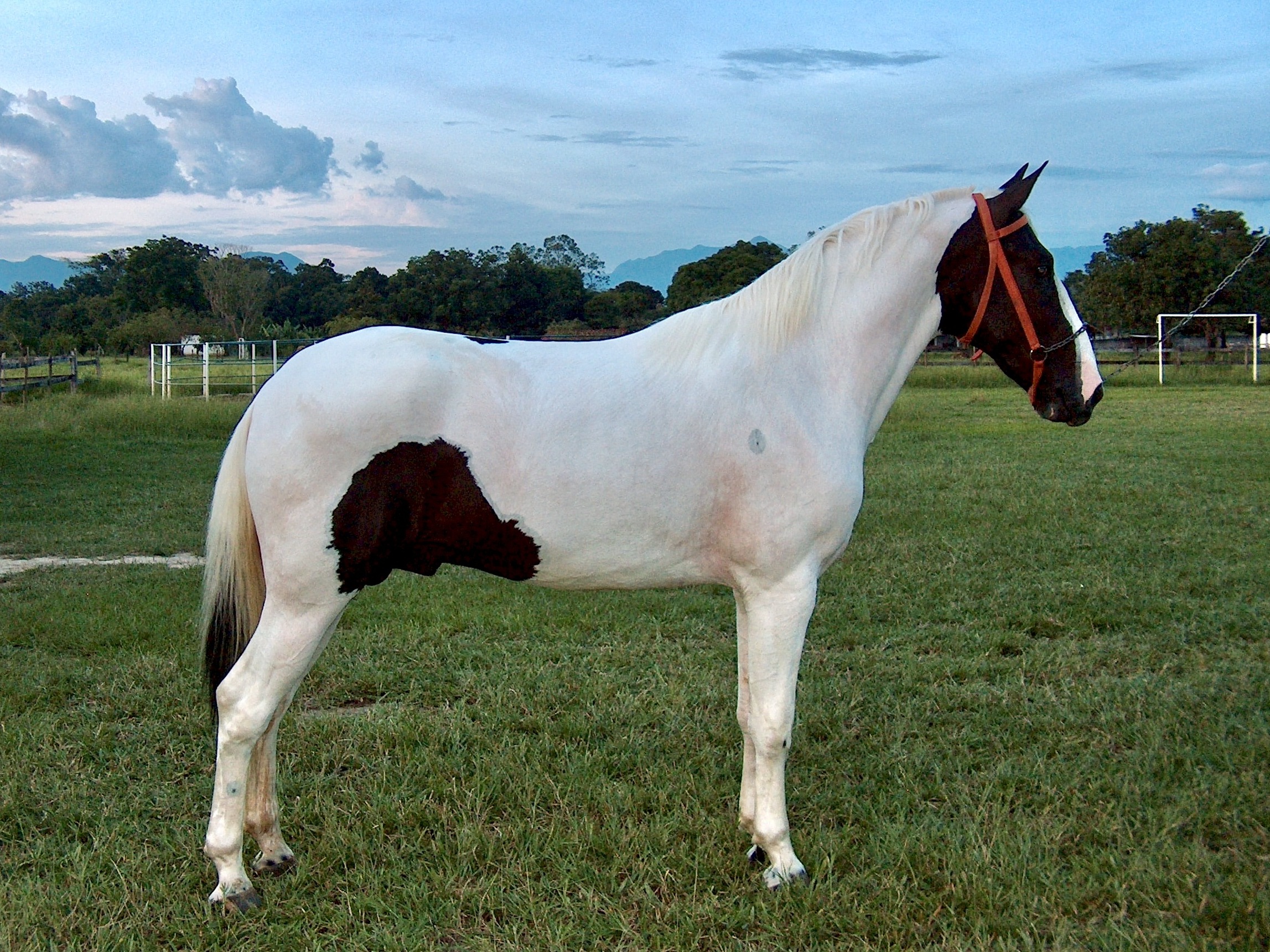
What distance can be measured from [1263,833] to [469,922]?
7.87 ft

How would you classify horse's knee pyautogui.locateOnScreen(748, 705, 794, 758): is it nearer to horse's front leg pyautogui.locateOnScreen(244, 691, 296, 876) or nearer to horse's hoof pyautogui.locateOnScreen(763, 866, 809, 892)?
horse's hoof pyautogui.locateOnScreen(763, 866, 809, 892)

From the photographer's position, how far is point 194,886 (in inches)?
110

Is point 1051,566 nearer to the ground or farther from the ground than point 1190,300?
nearer to the ground

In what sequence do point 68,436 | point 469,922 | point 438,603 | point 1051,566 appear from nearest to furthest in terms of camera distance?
point 469,922 → point 438,603 → point 1051,566 → point 68,436

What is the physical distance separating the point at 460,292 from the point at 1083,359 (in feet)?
47.2

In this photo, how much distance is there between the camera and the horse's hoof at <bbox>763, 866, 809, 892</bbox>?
2.75 metres

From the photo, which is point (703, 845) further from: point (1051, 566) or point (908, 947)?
point (1051, 566)

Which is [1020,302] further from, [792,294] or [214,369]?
[214,369]

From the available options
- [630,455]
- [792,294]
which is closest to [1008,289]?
[792,294]

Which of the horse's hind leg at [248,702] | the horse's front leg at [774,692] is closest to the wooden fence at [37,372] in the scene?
the horse's hind leg at [248,702]

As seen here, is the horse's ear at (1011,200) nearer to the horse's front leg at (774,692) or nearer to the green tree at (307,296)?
the horse's front leg at (774,692)

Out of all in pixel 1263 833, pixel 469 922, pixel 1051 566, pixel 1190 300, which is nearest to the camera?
pixel 469 922

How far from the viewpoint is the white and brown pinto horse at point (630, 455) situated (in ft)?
8.49

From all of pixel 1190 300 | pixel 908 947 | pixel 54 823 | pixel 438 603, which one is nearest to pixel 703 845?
pixel 908 947
